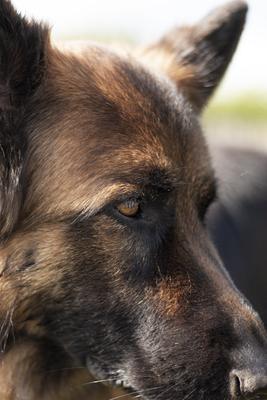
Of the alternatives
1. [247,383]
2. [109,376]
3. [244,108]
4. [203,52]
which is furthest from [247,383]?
[244,108]

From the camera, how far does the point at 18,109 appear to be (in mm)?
3439

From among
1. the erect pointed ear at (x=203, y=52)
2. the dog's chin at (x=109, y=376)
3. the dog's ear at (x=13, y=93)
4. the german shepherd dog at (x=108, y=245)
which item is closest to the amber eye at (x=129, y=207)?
the german shepherd dog at (x=108, y=245)

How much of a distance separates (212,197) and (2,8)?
1.37m

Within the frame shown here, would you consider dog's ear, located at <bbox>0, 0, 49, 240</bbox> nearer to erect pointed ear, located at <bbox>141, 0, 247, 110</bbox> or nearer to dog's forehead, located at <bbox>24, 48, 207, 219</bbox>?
dog's forehead, located at <bbox>24, 48, 207, 219</bbox>

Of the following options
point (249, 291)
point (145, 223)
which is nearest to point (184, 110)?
point (145, 223)

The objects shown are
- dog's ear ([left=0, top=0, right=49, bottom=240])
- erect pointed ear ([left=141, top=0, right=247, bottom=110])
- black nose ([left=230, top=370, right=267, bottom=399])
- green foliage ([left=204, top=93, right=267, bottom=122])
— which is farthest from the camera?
green foliage ([left=204, top=93, right=267, bottom=122])

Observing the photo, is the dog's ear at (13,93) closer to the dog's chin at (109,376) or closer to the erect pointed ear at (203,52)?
the dog's chin at (109,376)

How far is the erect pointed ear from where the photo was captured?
14.7 feet

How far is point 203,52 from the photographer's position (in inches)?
181

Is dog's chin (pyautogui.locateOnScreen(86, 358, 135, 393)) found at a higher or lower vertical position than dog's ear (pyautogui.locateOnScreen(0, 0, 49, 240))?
lower

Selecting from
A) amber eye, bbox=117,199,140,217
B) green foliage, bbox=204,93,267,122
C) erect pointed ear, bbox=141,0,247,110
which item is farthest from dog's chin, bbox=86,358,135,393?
green foliage, bbox=204,93,267,122

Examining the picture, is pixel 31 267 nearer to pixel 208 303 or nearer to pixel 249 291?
pixel 208 303

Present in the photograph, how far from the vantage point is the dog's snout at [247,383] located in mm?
3199

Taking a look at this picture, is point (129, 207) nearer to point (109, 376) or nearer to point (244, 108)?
point (109, 376)
